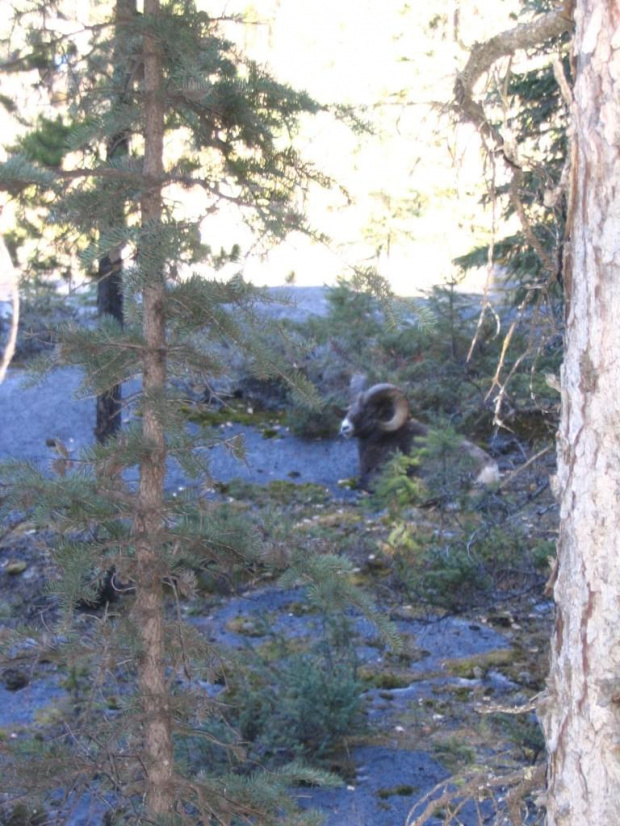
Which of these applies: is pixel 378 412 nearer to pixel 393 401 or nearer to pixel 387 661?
pixel 393 401

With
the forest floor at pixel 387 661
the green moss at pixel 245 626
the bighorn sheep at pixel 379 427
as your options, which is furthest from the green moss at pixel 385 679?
the bighorn sheep at pixel 379 427

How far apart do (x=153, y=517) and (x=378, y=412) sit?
8.47 m

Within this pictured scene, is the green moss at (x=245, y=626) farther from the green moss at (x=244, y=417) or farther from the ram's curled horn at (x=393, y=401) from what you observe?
the green moss at (x=244, y=417)

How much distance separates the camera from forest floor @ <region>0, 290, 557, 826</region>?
582cm

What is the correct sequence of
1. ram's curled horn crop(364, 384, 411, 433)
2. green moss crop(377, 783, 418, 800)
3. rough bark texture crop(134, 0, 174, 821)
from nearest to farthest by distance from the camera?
rough bark texture crop(134, 0, 174, 821)
green moss crop(377, 783, 418, 800)
ram's curled horn crop(364, 384, 411, 433)

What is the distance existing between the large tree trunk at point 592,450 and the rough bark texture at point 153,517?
1925 mm

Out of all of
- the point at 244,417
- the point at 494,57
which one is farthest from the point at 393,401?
the point at 494,57

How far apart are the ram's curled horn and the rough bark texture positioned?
819 centimetres

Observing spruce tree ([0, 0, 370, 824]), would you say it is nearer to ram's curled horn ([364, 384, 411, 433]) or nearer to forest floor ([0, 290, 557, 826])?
forest floor ([0, 290, 557, 826])

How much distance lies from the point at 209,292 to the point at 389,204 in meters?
0.85

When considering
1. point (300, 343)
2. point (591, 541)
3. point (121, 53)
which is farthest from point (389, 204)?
point (591, 541)

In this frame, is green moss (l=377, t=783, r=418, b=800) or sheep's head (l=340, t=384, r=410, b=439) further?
sheep's head (l=340, t=384, r=410, b=439)

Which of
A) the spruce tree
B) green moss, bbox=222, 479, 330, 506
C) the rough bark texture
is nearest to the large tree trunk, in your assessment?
the spruce tree

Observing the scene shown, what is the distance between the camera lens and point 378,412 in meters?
12.4
